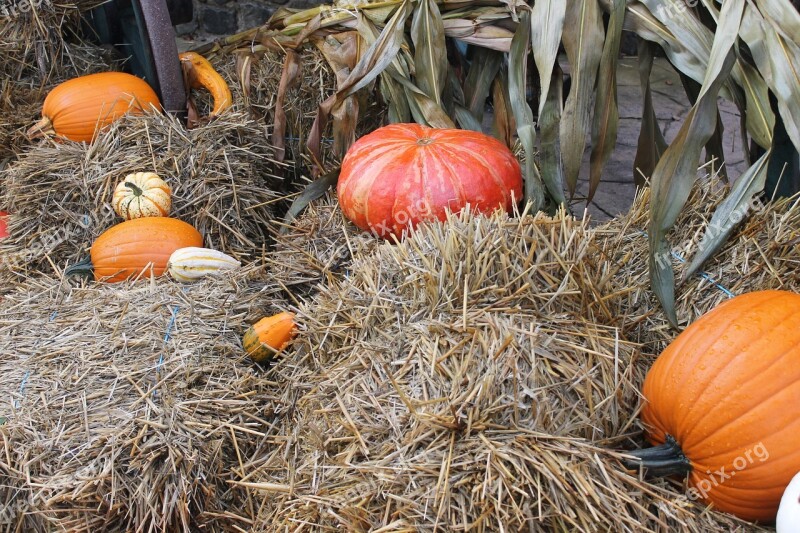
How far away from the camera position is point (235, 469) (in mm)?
2162

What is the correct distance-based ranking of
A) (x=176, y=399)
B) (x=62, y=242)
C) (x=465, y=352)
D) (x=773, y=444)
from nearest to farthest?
(x=773, y=444), (x=465, y=352), (x=176, y=399), (x=62, y=242)

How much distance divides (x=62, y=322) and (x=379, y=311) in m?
1.20

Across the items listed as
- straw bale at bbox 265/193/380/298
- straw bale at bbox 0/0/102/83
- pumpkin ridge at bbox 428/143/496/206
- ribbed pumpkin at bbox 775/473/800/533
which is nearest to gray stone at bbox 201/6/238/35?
straw bale at bbox 0/0/102/83

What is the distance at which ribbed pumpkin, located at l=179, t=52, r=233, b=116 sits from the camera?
352cm

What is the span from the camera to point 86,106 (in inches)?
135

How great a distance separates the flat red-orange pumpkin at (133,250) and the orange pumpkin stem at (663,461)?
1930mm

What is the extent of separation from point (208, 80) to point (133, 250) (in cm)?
117

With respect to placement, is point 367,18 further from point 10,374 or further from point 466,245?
point 10,374

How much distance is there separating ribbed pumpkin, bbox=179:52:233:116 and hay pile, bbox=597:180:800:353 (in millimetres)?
2052

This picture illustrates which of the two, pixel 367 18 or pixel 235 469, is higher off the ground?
pixel 367 18

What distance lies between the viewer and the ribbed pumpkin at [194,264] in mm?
2758

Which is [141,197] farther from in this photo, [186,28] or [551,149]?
[186,28]

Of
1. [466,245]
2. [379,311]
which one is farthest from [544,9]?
[379,311]

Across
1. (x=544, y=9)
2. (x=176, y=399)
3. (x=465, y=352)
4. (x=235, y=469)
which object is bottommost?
(x=235, y=469)
